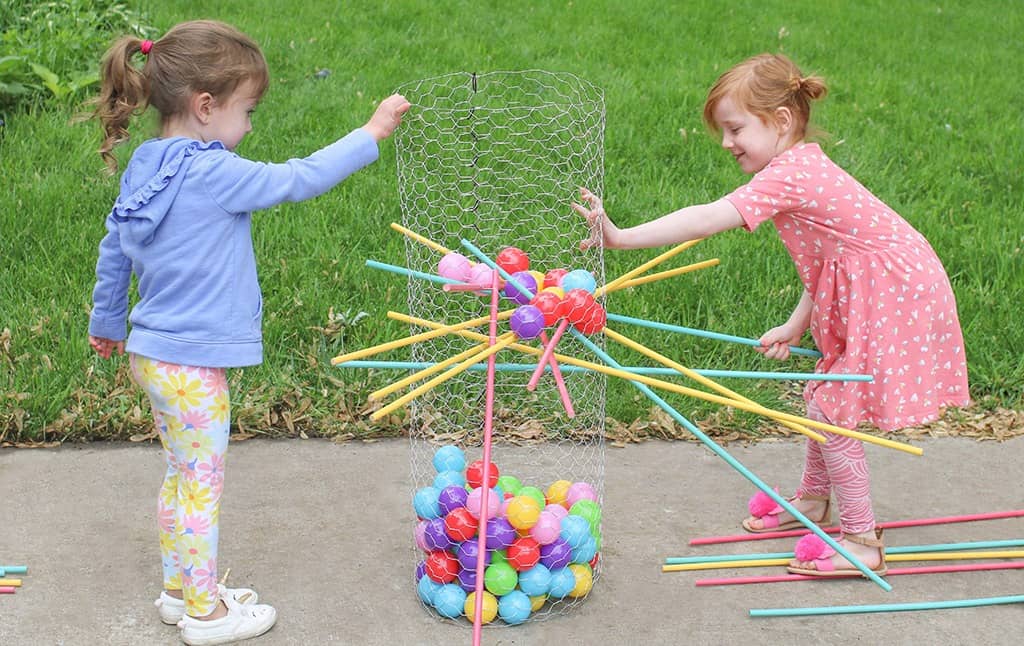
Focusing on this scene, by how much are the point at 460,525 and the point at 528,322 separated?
0.59 meters

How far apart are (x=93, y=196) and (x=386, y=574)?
8.46ft

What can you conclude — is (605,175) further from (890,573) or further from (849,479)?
(890,573)

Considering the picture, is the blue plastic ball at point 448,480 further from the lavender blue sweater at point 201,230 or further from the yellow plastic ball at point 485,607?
the lavender blue sweater at point 201,230

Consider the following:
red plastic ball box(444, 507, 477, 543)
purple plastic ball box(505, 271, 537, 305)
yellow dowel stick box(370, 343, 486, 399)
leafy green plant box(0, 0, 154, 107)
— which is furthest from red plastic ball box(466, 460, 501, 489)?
leafy green plant box(0, 0, 154, 107)

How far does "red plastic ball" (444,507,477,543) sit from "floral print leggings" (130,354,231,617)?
53cm

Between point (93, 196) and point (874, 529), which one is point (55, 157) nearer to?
point (93, 196)

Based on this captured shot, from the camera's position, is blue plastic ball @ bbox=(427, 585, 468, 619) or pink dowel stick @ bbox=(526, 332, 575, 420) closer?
pink dowel stick @ bbox=(526, 332, 575, 420)

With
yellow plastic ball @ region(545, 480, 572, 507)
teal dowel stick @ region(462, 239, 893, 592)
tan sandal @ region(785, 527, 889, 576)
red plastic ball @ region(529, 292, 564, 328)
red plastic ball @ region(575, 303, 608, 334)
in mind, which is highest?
red plastic ball @ region(529, 292, 564, 328)

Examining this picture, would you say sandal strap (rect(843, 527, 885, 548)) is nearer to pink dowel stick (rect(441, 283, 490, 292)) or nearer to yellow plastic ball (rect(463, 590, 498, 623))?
yellow plastic ball (rect(463, 590, 498, 623))

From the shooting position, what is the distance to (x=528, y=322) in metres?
2.53

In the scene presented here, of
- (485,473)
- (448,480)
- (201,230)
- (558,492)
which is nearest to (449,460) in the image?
(448,480)

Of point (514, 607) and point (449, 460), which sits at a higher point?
point (449, 460)

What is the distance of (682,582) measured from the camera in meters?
3.07

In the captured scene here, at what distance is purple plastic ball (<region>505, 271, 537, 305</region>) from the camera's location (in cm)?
271
